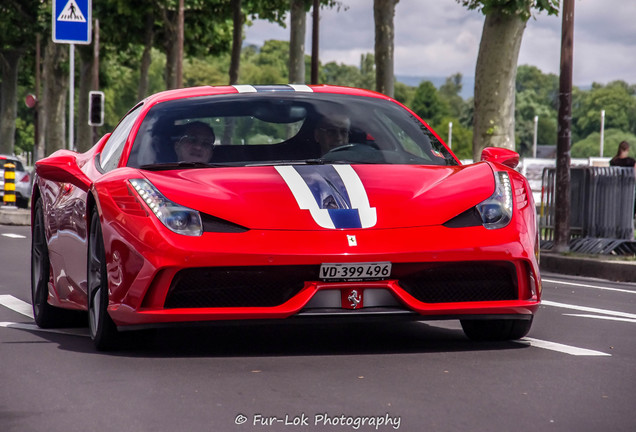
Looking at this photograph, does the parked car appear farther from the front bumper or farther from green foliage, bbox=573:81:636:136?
green foliage, bbox=573:81:636:136

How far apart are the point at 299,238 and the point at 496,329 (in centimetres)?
138

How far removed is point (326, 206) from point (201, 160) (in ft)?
3.24

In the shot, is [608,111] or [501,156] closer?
[501,156]

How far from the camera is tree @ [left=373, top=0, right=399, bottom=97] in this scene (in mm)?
31031

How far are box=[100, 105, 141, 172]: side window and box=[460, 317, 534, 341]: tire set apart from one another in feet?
6.61

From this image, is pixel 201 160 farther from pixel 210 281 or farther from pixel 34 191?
pixel 34 191

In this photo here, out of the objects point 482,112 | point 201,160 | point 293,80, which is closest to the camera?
point 201,160

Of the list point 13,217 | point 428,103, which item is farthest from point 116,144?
point 428,103

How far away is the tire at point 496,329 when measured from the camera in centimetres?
666

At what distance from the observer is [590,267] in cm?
1527

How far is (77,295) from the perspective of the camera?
23.1 feet

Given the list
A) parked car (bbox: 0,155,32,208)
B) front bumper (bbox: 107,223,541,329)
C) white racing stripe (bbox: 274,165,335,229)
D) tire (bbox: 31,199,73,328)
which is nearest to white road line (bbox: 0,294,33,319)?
tire (bbox: 31,199,73,328)

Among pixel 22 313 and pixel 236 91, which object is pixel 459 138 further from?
pixel 236 91

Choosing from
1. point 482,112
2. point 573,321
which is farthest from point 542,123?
point 573,321
